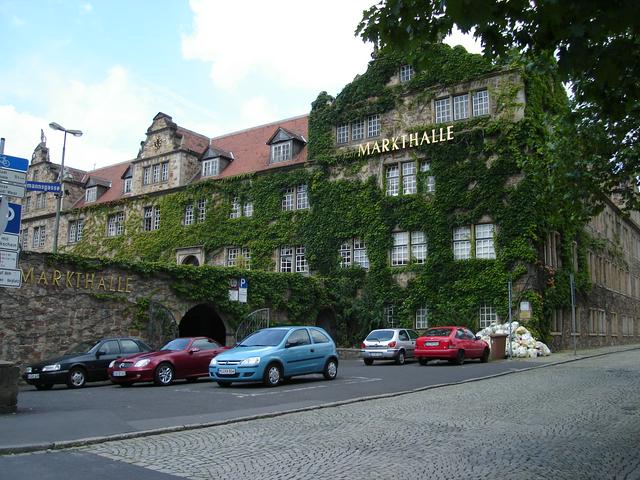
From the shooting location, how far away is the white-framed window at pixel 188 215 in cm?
4431

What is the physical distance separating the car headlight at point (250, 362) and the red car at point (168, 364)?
3.30m

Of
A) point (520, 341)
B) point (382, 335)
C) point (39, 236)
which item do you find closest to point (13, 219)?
point (382, 335)

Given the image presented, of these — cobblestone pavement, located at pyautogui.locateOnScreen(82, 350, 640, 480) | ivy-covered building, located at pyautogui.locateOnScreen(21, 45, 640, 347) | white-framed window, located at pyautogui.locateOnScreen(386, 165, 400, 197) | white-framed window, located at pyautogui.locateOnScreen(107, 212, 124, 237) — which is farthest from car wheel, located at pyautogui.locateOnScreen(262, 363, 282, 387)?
white-framed window, located at pyautogui.locateOnScreen(107, 212, 124, 237)

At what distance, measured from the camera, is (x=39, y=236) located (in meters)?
55.9

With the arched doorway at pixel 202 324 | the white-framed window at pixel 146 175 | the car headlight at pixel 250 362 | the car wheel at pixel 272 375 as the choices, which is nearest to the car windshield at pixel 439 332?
the car wheel at pixel 272 375

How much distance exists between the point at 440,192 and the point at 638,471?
27280 mm

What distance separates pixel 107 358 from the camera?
19.6 meters

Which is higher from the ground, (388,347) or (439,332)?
(439,332)

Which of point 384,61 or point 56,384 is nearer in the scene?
point 56,384

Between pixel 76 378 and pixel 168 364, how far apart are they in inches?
108

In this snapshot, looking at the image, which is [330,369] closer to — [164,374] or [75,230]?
[164,374]

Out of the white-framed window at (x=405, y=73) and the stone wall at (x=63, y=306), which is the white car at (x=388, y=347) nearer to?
the stone wall at (x=63, y=306)

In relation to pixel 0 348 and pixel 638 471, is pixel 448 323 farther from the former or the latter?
pixel 638 471

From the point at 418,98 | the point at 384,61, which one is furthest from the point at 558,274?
the point at 384,61
